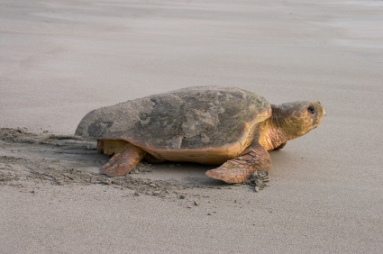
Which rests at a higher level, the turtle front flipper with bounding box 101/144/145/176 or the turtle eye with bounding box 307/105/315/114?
the turtle eye with bounding box 307/105/315/114

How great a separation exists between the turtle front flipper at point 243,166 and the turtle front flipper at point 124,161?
0.56 meters

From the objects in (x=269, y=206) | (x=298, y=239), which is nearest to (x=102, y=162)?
(x=269, y=206)

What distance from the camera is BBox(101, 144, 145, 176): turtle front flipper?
386 cm

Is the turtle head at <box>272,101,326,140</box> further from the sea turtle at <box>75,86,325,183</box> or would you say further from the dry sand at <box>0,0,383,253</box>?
the dry sand at <box>0,0,383,253</box>

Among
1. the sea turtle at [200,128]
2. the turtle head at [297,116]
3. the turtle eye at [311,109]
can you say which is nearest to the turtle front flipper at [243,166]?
the sea turtle at [200,128]

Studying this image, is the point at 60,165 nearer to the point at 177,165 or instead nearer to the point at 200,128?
the point at 177,165

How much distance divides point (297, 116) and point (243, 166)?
708 mm

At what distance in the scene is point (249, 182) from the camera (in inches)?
148

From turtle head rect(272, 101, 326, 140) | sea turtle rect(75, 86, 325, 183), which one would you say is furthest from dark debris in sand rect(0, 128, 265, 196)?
turtle head rect(272, 101, 326, 140)

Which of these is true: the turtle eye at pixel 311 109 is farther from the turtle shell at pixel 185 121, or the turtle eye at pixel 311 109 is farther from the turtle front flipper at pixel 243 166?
the turtle front flipper at pixel 243 166

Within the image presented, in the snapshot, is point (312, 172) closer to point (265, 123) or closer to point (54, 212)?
point (265, 123)

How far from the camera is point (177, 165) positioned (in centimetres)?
409

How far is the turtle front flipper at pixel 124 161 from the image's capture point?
3.86 m

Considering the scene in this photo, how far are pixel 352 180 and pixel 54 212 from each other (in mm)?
1937
